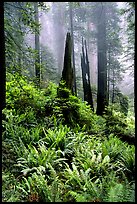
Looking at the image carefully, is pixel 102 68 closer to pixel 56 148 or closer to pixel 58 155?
pixel 56 148

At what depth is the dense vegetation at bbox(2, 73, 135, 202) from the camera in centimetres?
401

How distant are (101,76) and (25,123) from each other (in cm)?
891

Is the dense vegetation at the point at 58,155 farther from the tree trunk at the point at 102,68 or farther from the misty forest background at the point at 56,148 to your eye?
the tree trunk at the point at 102,68

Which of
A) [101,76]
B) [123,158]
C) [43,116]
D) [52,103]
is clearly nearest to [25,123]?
[43,116]

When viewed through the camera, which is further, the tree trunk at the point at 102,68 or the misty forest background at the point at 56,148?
the tree trunk at the point at 102,68

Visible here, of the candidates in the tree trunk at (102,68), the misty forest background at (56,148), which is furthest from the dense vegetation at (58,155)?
the tree trunk at (102,68)

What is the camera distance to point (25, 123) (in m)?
6.91

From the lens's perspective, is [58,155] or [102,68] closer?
[58,155]

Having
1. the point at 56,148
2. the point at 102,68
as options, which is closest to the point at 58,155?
the point at 56,148

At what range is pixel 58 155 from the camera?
18.3ft

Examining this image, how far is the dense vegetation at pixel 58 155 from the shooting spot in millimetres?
4008

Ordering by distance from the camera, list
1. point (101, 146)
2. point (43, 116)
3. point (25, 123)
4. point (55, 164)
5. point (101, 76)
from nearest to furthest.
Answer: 1. point (55, 164)
2. point (101, 146)
3. point (25, 123)
4. point (43, 116)
5. point (101, 76)

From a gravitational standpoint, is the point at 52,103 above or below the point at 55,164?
above

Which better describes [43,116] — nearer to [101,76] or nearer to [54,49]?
[101,76]
